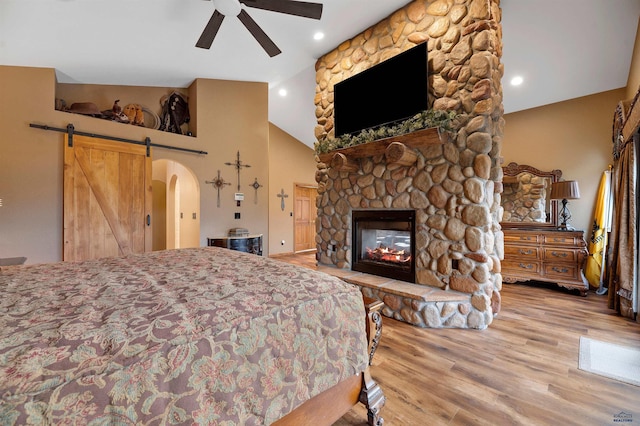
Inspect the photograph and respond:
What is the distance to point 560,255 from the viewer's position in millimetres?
3752

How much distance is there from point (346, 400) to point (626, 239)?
11.2 feet

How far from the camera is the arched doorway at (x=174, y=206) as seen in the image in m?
4.99

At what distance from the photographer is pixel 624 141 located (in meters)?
3.00

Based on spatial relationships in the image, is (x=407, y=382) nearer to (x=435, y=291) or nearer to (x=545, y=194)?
(x=435, y=291)

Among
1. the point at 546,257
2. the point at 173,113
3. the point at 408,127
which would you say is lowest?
the point at 546,257

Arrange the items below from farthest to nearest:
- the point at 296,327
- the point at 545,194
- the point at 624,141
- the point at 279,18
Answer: the point at 545,194, the point at 279,18, the point at 624,141, the point at 296,327

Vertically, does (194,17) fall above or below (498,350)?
above

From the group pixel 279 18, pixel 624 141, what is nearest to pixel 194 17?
pixel 279 18

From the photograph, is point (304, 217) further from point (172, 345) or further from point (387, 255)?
point (172, 345)

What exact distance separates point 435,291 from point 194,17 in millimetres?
3970

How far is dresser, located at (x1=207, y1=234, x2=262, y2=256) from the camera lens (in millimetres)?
4672

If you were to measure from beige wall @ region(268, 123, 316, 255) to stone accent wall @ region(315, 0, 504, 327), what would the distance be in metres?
4.12

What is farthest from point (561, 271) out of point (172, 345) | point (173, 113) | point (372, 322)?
point (173, 113)

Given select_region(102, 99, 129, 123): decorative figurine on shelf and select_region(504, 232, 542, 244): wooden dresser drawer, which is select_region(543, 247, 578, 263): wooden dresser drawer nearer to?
select_region(504, 232, 542, 244): wooden dresser drawer
